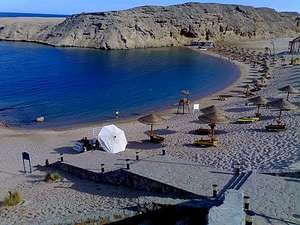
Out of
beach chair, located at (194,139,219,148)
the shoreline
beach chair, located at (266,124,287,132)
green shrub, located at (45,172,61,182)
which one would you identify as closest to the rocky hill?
the shoreline

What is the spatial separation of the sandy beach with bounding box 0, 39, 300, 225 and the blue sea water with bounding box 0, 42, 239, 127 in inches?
211

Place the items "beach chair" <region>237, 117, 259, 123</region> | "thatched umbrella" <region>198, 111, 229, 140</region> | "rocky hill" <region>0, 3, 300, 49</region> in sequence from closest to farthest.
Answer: "thatched umbrella" <region>198, 111, 229, 140</region>
"beach chair" <region>237, 117, 259, 123</region>
"rocky hill" <region>0, 3, 300, 49</region>

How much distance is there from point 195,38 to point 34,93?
6445 centimetres

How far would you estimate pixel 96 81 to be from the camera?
59.2m

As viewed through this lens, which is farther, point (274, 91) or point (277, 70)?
point (277, 70)

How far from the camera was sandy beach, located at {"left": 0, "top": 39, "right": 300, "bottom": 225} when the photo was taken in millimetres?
18386

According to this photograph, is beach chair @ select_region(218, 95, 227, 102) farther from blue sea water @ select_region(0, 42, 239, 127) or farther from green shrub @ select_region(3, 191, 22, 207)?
green shrub @ select_region(3, 191, 22, 207)

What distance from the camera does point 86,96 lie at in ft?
160

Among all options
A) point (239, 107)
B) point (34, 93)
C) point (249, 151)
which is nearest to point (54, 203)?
point (249, 151)

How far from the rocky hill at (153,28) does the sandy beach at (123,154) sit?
63834 millimetres

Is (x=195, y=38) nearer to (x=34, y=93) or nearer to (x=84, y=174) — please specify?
(x=34, y=93)

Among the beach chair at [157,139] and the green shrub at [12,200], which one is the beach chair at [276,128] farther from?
the green shrub at [12,200]

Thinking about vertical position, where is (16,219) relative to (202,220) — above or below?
below

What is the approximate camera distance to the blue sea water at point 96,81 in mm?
42188
